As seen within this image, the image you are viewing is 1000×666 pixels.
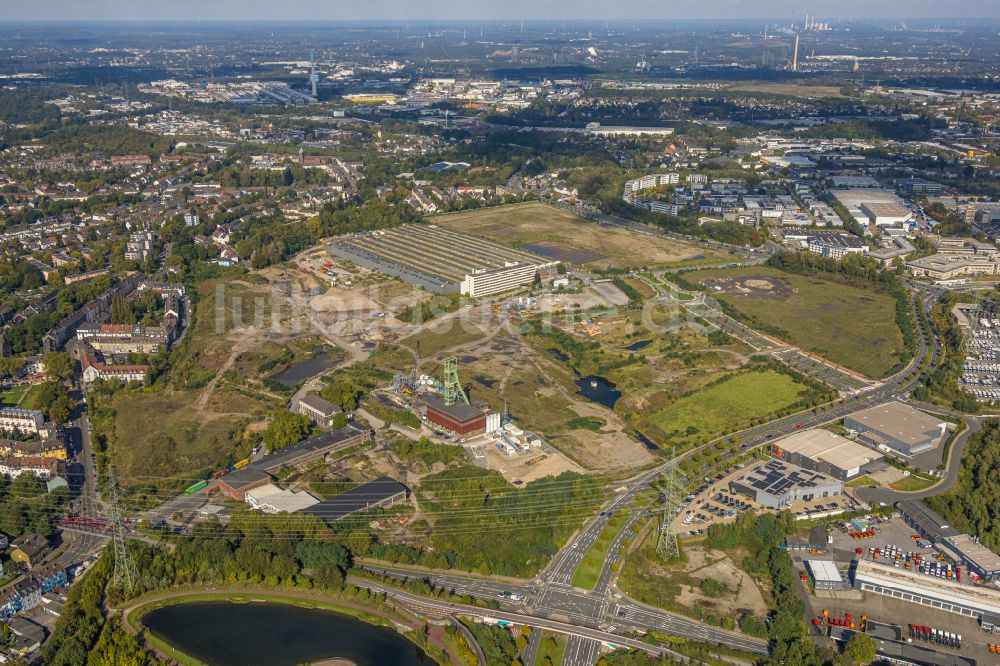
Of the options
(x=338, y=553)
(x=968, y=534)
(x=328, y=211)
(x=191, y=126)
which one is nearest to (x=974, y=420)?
(x=968, y=534)

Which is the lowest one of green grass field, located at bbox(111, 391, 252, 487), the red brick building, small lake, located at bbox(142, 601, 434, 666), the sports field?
small lake, located at bbox(142, 601, 434, 666)

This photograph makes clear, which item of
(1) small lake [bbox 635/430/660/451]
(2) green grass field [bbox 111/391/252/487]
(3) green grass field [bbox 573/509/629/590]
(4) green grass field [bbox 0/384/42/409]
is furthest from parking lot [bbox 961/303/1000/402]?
(4) green grass field [bbox 0/384/42/409]

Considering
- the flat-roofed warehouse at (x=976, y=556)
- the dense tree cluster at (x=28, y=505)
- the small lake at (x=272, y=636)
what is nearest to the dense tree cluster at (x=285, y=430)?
the dense tree cluster at (x=28, y=505)

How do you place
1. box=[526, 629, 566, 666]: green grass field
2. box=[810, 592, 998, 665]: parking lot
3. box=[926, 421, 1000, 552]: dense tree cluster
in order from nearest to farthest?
box=[526, 629, 566, 666]: green grass field
box=[810, 592, 998, 665]: parking lot
box=[926, 421, 1000, 552]: dense tree cluster

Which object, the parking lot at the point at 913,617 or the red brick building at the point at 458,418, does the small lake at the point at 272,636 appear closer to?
the red brick building at the point at 458,418

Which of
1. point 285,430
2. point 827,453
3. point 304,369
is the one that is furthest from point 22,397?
point 827,453

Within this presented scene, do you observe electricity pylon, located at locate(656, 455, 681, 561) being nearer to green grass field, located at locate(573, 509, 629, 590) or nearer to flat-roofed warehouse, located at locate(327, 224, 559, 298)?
green grass field, located at locate(573, 509, 629, 590)

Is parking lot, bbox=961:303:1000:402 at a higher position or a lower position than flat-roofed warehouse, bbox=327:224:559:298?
lower
